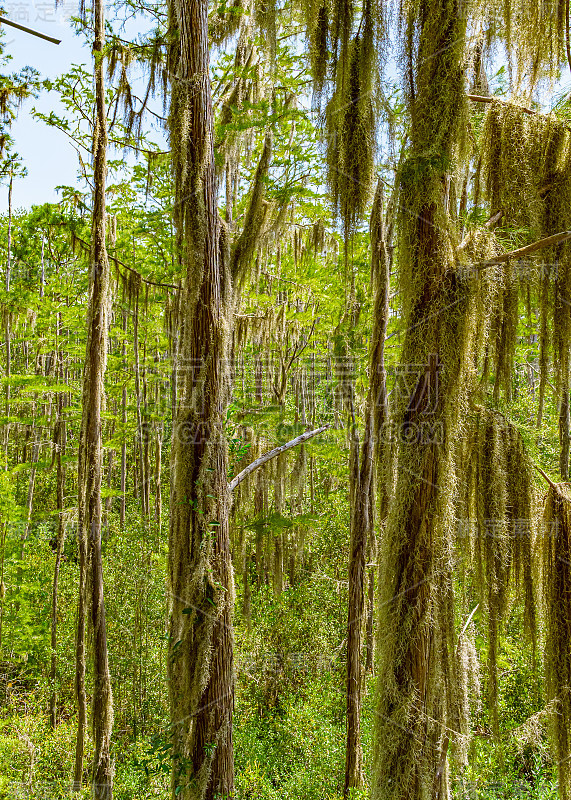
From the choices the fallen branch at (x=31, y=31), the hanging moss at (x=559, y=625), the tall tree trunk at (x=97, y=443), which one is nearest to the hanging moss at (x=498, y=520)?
the hanging moss at (x=559, y=625)

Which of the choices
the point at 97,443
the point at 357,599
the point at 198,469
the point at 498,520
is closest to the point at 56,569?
the point at 97,443

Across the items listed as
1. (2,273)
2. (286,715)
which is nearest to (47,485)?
(2,273)

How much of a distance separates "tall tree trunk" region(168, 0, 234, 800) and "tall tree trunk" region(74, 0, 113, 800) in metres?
2.34

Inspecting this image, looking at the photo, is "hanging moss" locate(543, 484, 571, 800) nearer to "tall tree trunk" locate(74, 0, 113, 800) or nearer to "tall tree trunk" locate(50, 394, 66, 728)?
"tall tree trunk" locate(74, 0, 113, 800)

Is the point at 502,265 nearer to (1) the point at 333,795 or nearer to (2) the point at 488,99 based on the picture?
(2) the point at 488,99

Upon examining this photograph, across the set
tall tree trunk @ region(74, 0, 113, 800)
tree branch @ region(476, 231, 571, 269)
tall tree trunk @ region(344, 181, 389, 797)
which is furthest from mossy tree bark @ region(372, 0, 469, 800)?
tall tree trunk @ region(74, 0, 113, 800)

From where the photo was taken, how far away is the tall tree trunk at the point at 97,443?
21.4 ft

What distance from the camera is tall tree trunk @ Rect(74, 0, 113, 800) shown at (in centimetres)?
651

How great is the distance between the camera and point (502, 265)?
308 centimetres

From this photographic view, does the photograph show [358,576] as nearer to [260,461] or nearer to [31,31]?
[260,461]

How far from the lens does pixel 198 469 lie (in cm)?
448

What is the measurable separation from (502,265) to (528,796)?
7.69 m

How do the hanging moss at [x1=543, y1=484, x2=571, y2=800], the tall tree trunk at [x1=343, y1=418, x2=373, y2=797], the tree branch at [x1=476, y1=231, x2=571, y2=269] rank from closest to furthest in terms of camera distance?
the tree branch at [x1=476, y1=231, x2=571, y2=269], the hanging moss at [x1=543, y1=484, x2=571, y2=800], the tall tree trunk at [x1=343, y1=418, x2=373, y2=797]

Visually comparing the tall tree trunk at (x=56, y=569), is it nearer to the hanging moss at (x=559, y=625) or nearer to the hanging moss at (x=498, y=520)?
the hanging moss at (x=498, y=520)
